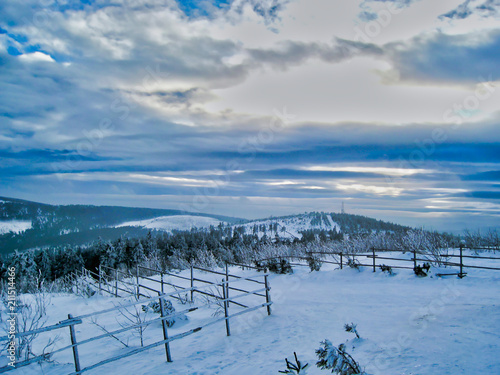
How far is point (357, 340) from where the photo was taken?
6094mm

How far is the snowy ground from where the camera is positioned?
5035 millimetres

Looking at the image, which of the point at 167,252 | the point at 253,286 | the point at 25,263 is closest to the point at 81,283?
the point at 253,286

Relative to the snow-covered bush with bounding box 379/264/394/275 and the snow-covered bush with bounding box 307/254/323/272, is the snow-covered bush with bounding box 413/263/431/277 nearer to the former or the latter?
the snow-covered bush with bounding box 379/264/394/275

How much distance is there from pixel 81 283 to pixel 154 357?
1427cm

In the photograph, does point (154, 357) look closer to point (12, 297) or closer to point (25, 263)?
point (12, 297)

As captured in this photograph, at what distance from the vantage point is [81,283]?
1802 cm

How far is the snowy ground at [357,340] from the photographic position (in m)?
5.04

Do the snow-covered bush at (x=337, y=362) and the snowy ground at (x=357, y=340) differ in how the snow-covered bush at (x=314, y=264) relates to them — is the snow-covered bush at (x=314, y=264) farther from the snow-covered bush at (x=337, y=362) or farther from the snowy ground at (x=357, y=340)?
the snow-covered bush at (x=337, y=362)

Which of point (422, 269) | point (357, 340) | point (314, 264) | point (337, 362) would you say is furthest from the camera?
point (314, 264)

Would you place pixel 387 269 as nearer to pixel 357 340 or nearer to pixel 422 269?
pixel 422 269

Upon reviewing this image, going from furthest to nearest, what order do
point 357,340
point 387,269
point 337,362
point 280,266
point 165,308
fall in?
point 280,266 < point 387,269 < point 165,308 < point 357,340 < point 337,362

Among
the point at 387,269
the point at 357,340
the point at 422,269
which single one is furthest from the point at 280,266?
the point at 357,340

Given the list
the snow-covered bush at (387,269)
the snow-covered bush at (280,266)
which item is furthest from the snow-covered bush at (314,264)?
the snow-covered bush at (387,269)

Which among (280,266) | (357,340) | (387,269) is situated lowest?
(280,266)
